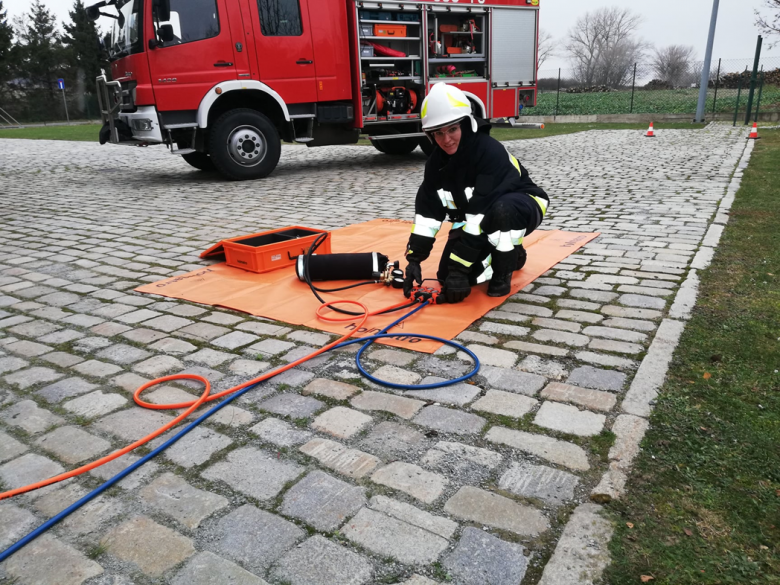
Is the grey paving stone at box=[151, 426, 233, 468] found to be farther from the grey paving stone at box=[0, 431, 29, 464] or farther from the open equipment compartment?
the open equipment compartment

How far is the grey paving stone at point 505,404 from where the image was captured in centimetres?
253

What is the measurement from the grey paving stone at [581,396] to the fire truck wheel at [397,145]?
10.8 m

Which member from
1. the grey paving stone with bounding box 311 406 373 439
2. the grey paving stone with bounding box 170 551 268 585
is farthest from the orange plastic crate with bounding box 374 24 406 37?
the grey paving stone with bounding box 170 551 268 585

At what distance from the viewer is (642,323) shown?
3.43 metres

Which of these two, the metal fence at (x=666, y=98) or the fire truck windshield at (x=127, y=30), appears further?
the metal fence at (x=666, y=98)

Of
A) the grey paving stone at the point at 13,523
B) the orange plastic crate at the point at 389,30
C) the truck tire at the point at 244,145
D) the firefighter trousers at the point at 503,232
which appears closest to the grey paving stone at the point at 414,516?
the grey paving stone at the point at 13,523

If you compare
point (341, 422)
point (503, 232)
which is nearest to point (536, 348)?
point (503, 232)

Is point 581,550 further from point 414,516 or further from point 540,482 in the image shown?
point 414,516

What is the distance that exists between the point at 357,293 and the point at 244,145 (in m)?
6.36

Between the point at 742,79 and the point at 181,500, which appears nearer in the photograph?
the point at 181,500

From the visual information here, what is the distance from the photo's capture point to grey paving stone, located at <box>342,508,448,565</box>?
1747 millimetres

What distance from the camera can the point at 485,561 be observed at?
172cm

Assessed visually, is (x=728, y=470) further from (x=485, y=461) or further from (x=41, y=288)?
(x=41, y=288)

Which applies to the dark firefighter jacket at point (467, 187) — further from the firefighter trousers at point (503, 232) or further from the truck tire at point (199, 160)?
the truck tire at point (199, 160)
